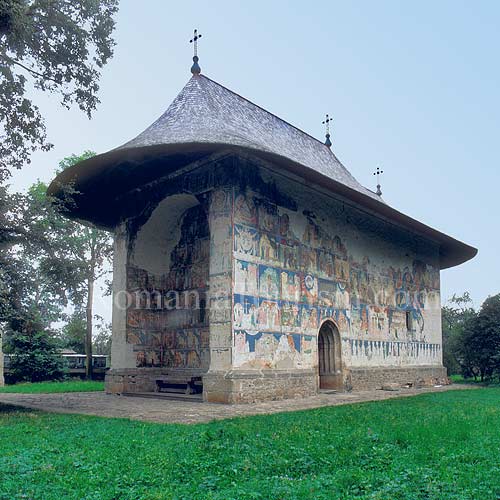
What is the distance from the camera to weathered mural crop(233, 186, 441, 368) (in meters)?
12.5

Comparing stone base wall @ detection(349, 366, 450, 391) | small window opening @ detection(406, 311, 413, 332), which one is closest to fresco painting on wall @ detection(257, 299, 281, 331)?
stone base wall @ detection(349, 366, 450, 391)

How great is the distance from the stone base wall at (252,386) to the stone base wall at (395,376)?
320cm

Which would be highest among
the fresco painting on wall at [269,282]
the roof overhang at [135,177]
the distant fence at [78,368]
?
the roof overhang at [135,177]

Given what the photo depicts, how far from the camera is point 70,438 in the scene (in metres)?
6.47

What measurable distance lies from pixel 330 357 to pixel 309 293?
239 cm

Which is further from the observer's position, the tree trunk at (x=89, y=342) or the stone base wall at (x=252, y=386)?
the tree trunk at (x=89, y=342)

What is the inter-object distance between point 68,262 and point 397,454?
7115 millimetres

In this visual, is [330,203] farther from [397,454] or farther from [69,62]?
[397,454]

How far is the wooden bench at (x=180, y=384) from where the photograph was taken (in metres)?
13.4

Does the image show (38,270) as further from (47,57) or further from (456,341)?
(456,341)

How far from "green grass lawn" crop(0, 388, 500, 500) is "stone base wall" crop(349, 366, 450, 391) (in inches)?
326

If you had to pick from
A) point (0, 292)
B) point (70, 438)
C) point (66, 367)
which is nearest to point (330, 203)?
point (0, 292)

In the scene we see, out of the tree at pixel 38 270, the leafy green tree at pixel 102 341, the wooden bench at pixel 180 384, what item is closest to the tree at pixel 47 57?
the tree at pixel 38 270

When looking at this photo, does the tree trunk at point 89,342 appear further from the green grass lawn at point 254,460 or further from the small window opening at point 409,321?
the green grass lawn at point 254,460
